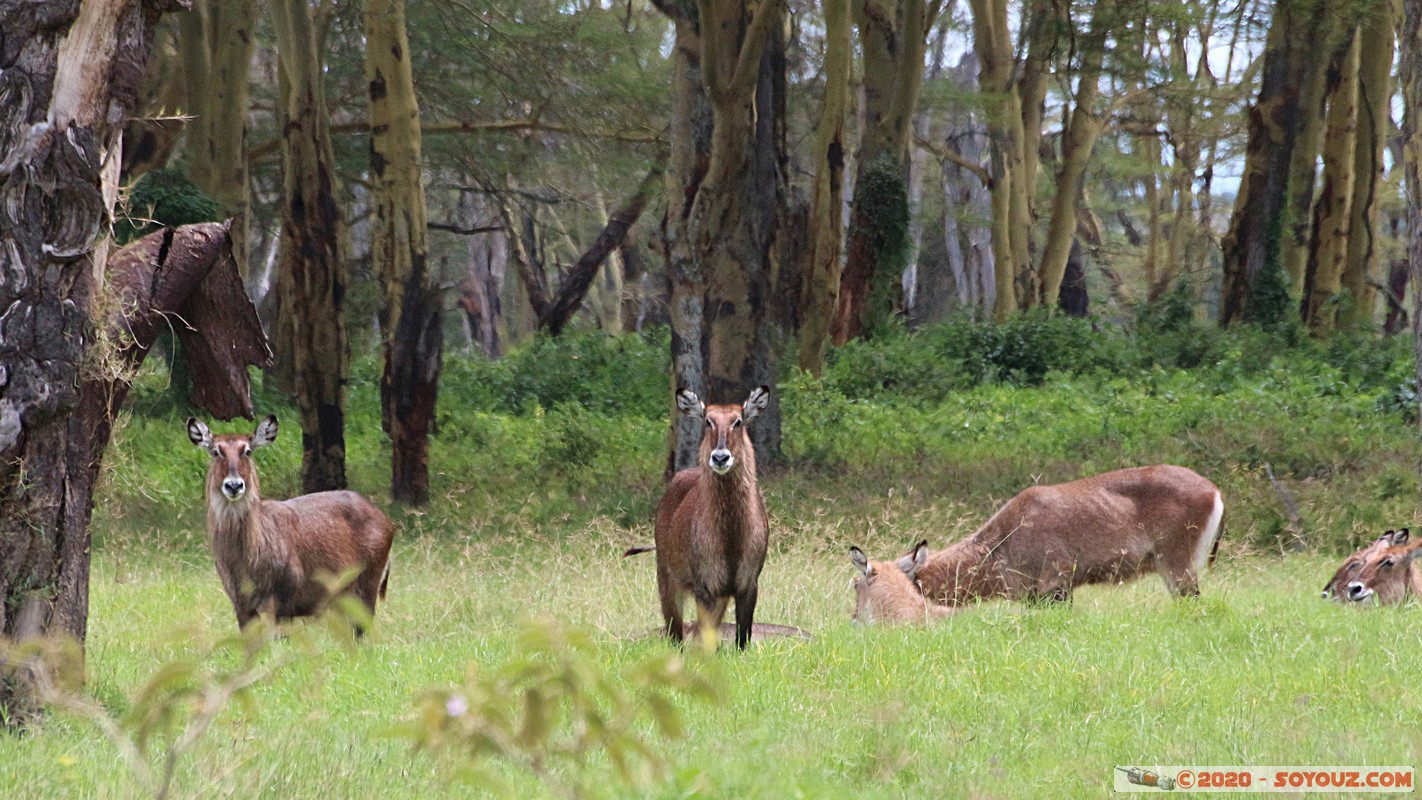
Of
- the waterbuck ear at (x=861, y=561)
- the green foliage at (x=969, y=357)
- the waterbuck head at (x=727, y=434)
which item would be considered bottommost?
the green foliage at (x=969, y=357)

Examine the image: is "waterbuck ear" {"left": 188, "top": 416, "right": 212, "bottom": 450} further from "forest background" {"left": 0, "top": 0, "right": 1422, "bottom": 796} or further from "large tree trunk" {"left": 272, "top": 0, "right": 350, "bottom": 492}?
"large tree trunk" {"left": 272, "top": 0, "right": 350, "bottom": 492}

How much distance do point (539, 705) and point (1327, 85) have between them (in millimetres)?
23692

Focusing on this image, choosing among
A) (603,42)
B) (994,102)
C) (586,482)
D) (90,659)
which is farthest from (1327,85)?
(90,659)

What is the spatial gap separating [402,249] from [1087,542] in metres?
8.71

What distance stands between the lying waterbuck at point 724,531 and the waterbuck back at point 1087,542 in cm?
197

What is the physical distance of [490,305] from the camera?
139ft

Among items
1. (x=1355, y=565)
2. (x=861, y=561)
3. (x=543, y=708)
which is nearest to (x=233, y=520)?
(x=861, y=561)

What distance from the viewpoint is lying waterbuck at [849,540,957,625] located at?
8.43 meters

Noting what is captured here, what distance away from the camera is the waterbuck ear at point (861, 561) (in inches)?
332

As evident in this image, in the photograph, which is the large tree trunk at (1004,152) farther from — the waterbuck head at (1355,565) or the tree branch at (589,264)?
the waterbuck head at (1355,565)

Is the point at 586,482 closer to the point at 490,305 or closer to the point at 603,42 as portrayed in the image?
the point at 603,42

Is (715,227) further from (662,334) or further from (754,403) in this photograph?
(662,334)

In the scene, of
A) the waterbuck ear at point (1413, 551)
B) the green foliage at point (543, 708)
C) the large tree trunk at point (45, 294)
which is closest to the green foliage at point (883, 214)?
the waterbuck ear at point (1413, 551)

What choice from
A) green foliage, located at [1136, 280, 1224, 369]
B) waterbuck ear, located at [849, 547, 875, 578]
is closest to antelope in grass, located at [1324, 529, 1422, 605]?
waterbuck ear, located at [849, 547, 875, 578]
